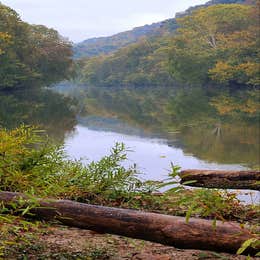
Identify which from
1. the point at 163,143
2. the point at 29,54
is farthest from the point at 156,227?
the point at 29,54

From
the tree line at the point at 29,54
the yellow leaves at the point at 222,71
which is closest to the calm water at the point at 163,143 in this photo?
the tree line at the point at 29,54

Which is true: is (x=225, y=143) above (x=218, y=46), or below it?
below

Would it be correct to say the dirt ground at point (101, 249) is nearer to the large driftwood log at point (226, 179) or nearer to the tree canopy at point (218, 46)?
the large driftwood log at point (226, 179)

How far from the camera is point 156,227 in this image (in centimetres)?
293

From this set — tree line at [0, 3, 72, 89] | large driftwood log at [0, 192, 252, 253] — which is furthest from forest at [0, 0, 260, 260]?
tree line at [0, 3, 72, 89]

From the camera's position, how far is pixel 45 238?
3396 mm

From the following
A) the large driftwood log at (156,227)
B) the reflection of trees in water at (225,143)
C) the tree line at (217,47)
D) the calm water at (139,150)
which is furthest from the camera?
the tree line at (217,47)

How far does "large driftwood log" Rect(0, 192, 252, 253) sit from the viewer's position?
285 cm

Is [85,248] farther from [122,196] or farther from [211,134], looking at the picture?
[211,134]

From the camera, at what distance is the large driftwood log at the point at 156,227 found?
112 inches

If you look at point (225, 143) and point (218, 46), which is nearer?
point (225, 143)

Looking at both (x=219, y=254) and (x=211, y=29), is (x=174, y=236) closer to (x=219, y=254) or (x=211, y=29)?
(x=219, y=254)

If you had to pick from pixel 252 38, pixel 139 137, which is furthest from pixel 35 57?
pixel 139 137

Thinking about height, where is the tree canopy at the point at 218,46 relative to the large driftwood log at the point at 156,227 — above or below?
above
